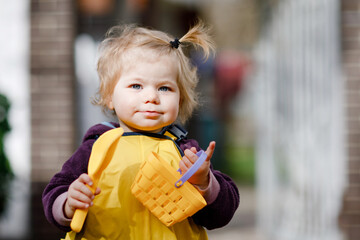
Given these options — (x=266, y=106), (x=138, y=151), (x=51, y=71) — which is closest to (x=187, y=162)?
(x=138, y=151)

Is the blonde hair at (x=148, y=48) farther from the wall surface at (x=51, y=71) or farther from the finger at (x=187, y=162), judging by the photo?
the wall surface at (x=51, y=71)

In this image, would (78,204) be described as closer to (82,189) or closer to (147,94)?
(82,189)

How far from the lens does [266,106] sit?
21.9ft

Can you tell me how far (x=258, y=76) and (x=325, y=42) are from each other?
181 centimetres

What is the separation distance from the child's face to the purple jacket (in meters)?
0.14

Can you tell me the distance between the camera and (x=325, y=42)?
5277mm

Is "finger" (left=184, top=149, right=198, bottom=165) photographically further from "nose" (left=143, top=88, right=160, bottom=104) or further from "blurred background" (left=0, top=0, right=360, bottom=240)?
"blurred background" (left=0, top=0, right=360, bottom=240)

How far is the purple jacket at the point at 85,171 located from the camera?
180 centimetres

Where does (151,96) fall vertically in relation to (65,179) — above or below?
above

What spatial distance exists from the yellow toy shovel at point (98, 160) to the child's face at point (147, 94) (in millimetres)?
99

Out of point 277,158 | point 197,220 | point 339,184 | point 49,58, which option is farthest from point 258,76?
point 197,220

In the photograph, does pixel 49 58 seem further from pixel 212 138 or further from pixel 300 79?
pixel 212 138

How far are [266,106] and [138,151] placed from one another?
16.5 feet

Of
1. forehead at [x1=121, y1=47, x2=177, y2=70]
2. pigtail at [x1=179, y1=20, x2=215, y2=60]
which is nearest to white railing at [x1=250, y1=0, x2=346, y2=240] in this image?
pigtail at [x1=179, y1=20, x2=215, y2=60]
